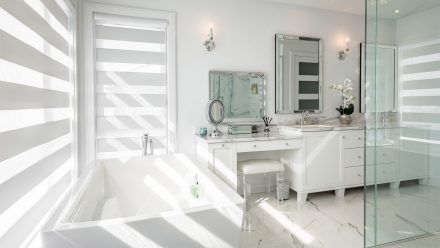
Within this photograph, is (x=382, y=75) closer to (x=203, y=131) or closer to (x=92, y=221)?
(x=203, y=131)

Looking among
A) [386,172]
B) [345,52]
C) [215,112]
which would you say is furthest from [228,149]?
[345,52]

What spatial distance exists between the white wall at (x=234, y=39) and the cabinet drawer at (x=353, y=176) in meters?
0.89

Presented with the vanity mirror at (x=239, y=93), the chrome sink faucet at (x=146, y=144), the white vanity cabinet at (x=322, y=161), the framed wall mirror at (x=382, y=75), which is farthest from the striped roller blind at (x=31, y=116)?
the white vanity cabinet at (x=322, y=161)

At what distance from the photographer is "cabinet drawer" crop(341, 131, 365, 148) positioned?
124 inches

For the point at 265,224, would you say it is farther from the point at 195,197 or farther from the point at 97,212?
the point at 97,212

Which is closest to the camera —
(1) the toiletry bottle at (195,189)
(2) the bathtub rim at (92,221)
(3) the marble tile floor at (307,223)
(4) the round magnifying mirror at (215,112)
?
(2) the bathtub rim at (92,221)

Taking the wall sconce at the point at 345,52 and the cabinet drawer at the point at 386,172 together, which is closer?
the cabinet drawer at the point at 386,172

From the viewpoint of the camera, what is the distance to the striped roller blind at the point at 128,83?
282 centimetres

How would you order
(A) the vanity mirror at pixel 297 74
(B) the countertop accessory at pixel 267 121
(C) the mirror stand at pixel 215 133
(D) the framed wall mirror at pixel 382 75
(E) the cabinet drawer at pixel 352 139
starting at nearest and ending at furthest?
(D) the framed wall mirror at pixel 382 75 → (C) the mirror stand at pixel 215 133 → (E) the cabinet drawer at pixel 352 139 → (B) the countertop accessory at pixel 267 121 → (A) the vanity mirror at pixel 297 74

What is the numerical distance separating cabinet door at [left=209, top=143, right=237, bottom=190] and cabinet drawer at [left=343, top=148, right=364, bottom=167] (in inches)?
58.2

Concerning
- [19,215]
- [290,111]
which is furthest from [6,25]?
[290,111]

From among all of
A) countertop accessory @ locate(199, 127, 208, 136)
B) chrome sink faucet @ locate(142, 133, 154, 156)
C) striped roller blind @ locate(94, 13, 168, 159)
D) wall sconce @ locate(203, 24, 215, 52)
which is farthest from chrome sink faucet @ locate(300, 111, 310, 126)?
chrome sink faucet @ locate(142, 133, 154, 156)

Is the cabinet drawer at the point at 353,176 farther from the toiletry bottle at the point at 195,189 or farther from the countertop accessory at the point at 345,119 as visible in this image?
the toiletry bottle at the point at 195,189

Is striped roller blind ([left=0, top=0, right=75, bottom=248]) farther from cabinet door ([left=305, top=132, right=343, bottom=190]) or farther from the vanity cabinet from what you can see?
cabinet door ([left=305, top=132, right=343, bottom=190])
